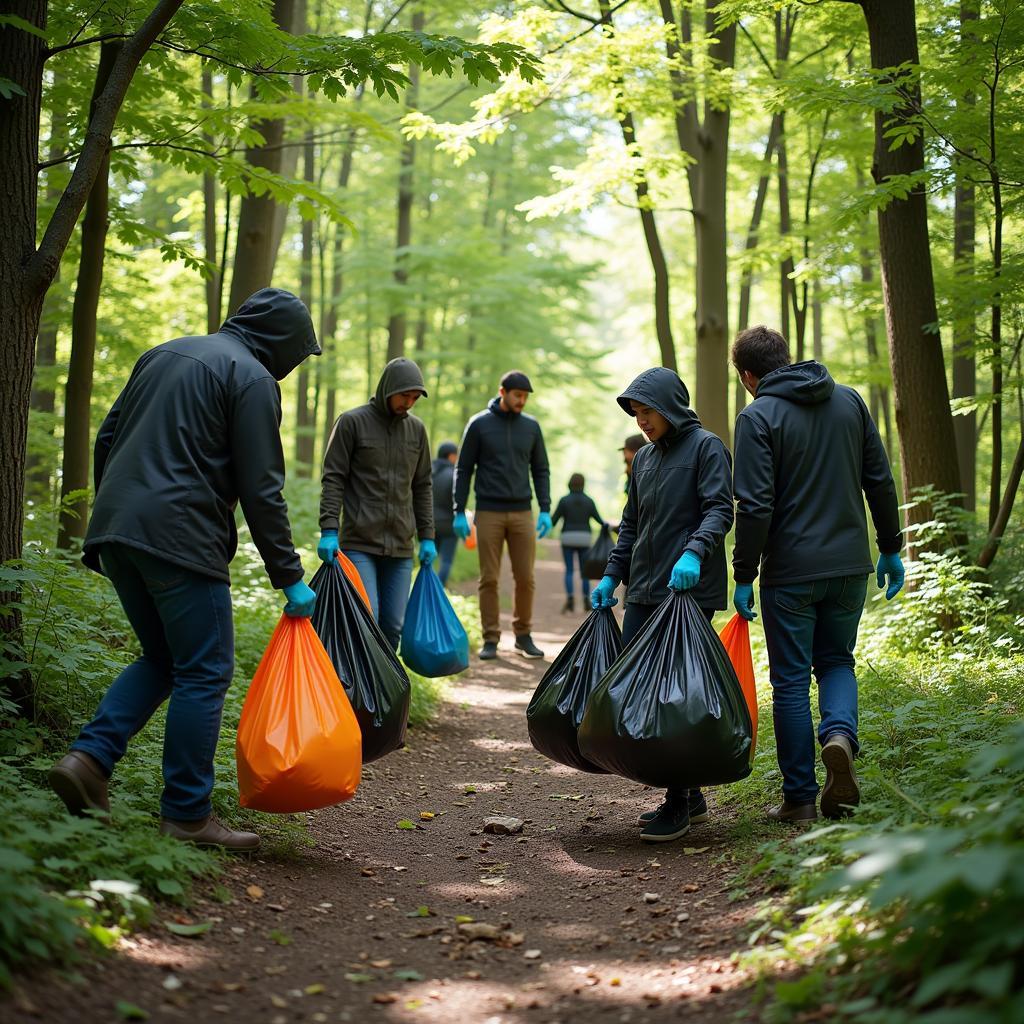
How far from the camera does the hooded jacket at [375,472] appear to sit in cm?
622

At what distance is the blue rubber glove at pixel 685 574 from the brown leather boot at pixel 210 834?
1.95 metres

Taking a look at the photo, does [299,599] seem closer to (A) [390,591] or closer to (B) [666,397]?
(B) [666,397]

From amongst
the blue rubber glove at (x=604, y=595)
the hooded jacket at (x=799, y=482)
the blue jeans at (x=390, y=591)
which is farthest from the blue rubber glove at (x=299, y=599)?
the blue jeans at (x=390, y=591)

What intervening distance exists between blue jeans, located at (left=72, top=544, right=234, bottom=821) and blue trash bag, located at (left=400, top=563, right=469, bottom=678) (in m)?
2.84

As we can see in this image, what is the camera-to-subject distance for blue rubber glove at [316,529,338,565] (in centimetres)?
508

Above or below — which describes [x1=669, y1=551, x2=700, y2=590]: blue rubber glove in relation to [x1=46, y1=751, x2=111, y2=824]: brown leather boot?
above

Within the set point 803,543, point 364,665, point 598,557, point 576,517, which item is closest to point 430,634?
point 364,665

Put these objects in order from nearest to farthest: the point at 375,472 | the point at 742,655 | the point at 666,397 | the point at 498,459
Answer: the point at 666,397 → the point at 742,655 → the point at 375,472 → the point at 498,459

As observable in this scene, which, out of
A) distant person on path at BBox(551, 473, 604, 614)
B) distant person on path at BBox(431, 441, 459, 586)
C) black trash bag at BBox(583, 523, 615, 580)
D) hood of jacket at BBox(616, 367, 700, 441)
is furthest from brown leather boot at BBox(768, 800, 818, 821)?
distant person on path at BBox(551, 473, 604, 614)

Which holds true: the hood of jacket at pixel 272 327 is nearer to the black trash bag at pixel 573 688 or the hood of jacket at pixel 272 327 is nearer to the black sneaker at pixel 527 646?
the black trash bag at pixel 573 688

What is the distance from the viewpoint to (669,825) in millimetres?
4418

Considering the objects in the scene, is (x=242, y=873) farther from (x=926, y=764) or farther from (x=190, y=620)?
(x=926, y=764)

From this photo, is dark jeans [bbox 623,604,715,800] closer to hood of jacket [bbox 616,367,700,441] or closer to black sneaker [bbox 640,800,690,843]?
black sneaker [bbox 640,800,690,843]

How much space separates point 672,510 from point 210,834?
2.31 metres
